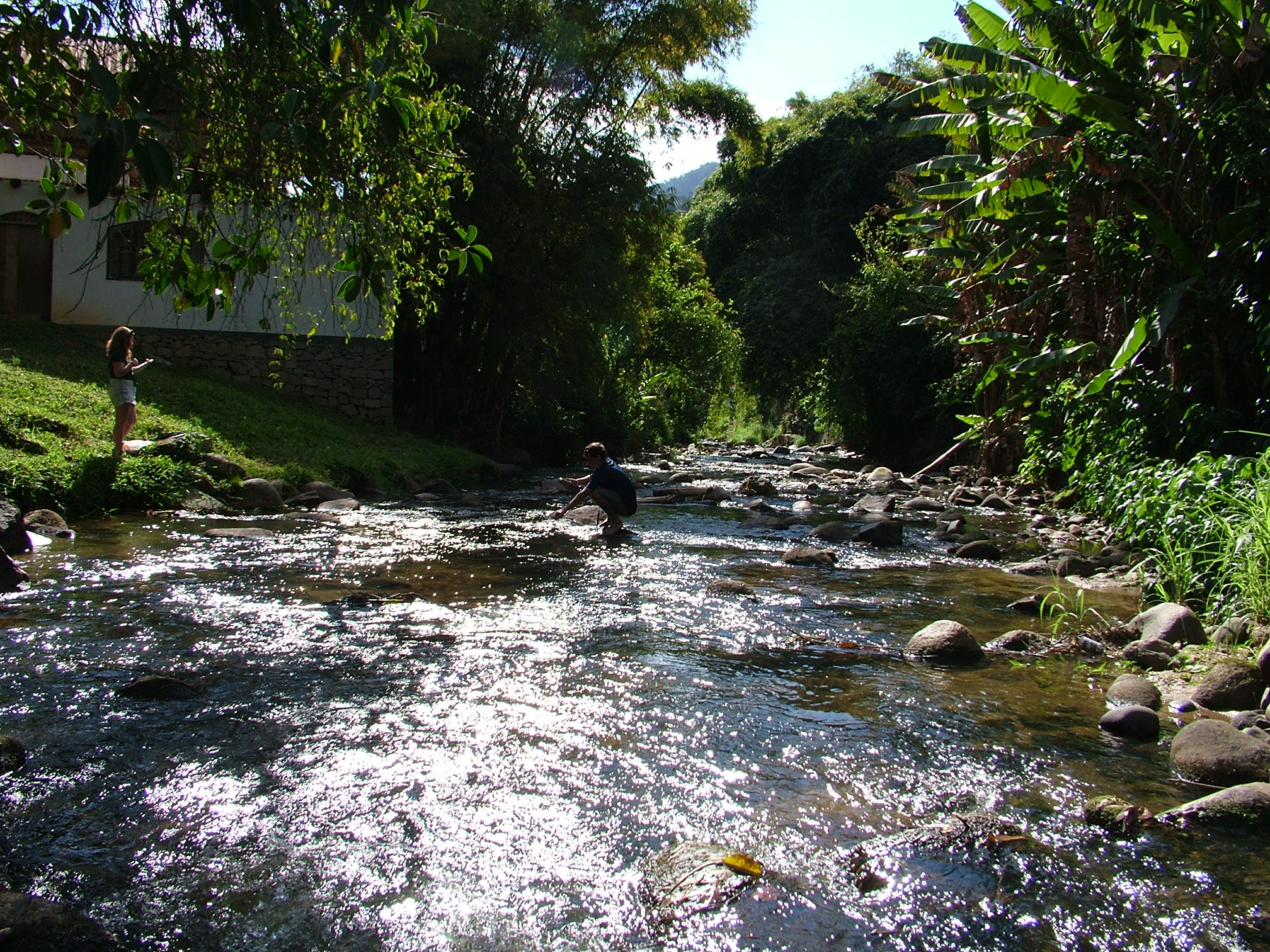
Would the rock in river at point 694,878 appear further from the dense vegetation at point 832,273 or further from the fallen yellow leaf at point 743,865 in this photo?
the dense vegetation at point 832,273

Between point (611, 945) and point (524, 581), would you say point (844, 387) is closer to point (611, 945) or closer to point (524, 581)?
point (524, 581)

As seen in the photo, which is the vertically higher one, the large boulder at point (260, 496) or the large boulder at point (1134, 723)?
the large boulder at point (1134, 723)

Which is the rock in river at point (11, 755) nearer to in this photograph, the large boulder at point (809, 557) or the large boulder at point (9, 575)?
the large boulder at point (9, 575)

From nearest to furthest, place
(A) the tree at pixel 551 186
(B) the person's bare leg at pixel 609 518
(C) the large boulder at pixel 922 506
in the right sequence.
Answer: (B) the person's bare leg at pixel 609 518
(C) the large boulder at pixel 922 506
(A) the tree at pixel 551 186

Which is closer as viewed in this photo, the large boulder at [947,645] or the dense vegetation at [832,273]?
the large boulder at [947,645]

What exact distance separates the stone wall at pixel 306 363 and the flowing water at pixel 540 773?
47.0ft

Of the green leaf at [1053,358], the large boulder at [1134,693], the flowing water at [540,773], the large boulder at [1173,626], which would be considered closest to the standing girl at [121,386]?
the flowing water at [540,773]

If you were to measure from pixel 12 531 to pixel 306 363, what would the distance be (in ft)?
47.5

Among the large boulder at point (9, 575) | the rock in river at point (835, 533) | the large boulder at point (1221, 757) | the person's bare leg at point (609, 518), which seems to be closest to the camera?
the large boulder at point (1221, 757)

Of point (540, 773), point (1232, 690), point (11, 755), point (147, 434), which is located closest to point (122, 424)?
point (147, 434)

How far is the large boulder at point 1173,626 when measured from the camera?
645cm

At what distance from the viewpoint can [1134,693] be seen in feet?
18.2

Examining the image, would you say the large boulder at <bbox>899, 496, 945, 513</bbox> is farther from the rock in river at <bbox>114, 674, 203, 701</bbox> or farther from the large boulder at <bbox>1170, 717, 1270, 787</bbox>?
the rock in river at <bbox>114, 674, 203, 701</bbox>

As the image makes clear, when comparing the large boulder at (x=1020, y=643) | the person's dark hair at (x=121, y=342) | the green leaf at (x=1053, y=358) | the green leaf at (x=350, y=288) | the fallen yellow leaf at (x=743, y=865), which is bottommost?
the fallen yellow leaf at (x=743, y=865)
